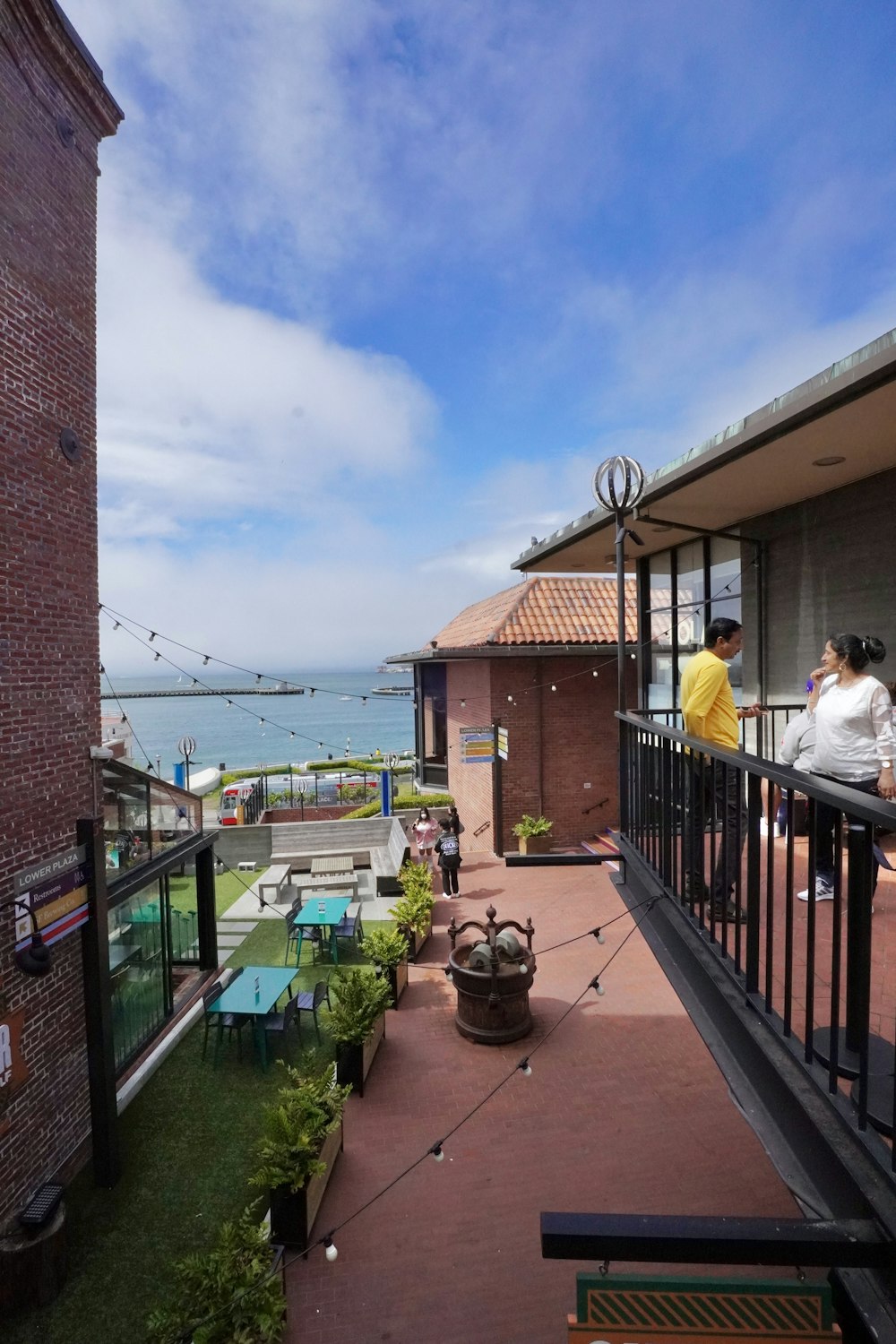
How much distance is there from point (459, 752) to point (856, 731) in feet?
52.5

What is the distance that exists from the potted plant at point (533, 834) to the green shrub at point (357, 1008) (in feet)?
23.7

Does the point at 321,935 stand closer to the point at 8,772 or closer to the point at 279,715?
the point at 8,772

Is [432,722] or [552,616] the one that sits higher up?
[552,616]

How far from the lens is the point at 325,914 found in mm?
12836

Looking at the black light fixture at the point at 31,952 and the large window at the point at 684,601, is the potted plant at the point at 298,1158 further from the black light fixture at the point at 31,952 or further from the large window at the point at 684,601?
the large window at the point at 684,601

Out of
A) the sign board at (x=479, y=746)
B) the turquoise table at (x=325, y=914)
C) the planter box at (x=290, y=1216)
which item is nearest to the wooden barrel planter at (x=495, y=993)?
the planter box at (x=290, y=1216)

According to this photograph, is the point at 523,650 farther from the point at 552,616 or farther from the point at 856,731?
the point at 856,731

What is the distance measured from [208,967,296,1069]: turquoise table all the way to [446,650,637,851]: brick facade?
288 inches

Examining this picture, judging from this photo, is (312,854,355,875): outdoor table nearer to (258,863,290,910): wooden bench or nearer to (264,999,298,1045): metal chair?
(258,863,290,910): wooden bench

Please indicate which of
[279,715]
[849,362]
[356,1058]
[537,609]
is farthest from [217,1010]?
[279,715]

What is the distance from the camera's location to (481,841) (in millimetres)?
17859

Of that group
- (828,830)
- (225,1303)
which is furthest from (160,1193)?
(828,830)

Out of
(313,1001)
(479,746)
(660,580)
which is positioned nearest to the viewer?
(313,1001)

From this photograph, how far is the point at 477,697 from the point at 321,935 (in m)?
A: 6.81
